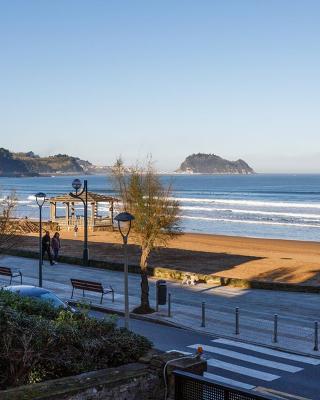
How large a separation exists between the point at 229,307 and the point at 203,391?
534 inches

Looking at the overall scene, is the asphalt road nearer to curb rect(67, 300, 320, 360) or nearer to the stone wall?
curb rect(67, 300, 320, 360)

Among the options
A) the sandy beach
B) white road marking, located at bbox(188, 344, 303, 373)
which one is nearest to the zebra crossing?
white road marking, located at bbox(188, 344, 303, 373)

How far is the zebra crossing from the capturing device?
12.3 metres

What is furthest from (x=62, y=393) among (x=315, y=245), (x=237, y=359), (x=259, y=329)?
(x=315, y=245)

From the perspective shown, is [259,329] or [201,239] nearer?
[259,329]

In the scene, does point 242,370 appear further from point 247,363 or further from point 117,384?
point 117,384

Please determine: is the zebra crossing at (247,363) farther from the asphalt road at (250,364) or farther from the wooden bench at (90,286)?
the wooden bench at (90,286)

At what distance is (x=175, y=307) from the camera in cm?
2003

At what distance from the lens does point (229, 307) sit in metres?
20.1

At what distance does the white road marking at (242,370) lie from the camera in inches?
489

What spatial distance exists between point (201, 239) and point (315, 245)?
32.3 feet

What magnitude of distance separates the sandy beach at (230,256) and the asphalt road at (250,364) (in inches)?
414

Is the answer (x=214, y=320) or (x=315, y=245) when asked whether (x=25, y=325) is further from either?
(x=315, y=245)

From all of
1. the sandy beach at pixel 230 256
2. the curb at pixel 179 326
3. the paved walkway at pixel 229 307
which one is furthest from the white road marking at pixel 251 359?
the sandy beach at pixel 230 256
